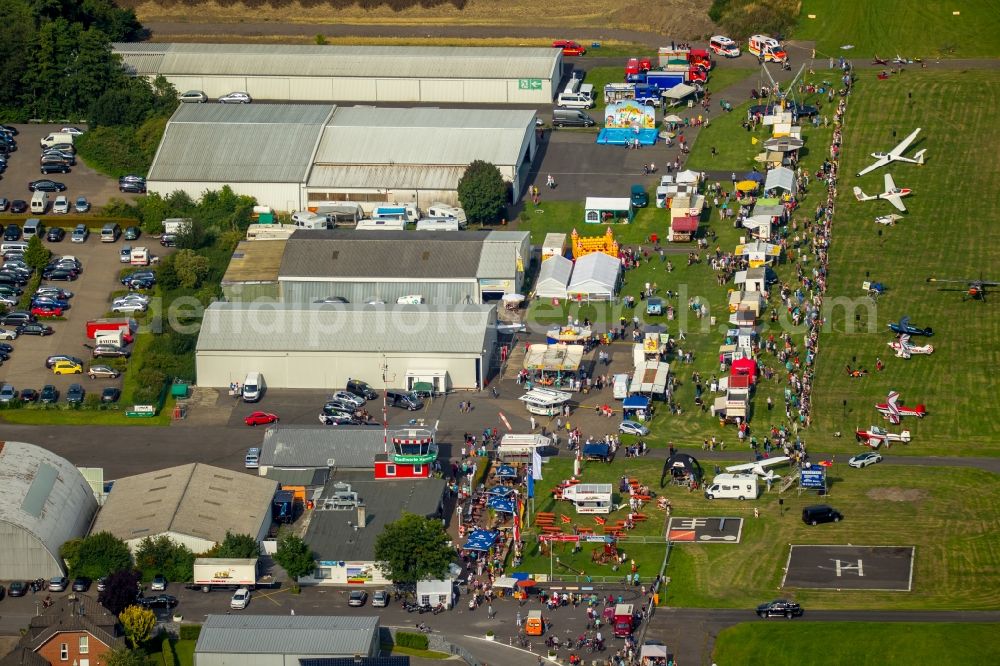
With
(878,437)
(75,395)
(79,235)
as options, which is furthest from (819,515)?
(79,235)

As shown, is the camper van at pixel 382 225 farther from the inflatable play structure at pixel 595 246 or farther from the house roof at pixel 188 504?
the house roof at pixel 188 504

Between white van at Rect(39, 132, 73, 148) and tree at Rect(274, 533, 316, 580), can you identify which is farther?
white van at Rect(39, 132, 73, 148)

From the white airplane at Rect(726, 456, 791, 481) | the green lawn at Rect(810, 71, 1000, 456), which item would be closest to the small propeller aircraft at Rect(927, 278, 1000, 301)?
the green lawn at Rect(810, 71, 1000, 456)

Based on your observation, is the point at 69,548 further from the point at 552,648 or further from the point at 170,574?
the point at 552,648

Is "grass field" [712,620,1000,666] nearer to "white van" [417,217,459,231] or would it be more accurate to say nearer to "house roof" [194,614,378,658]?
"house roof" [194,614,378,658]

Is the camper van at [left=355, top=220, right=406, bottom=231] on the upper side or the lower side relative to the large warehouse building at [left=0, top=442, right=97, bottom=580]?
upper

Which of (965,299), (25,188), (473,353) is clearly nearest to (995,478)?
(965,299)

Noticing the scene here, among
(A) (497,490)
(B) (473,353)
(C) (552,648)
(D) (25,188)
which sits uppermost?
(D) (25,188)
